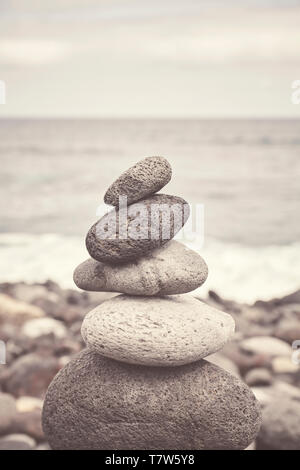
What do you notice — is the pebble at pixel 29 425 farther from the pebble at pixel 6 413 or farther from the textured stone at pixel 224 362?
the textured stone at pixel 224 362

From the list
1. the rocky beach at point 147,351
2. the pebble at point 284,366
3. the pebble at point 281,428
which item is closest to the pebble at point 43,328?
the pebble at point 284,366

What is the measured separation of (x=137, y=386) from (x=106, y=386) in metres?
0.18

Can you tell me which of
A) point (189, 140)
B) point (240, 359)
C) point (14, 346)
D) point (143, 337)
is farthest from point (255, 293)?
point (189, 140)

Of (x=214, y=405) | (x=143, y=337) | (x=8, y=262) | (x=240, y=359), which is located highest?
(x=143, y=337)

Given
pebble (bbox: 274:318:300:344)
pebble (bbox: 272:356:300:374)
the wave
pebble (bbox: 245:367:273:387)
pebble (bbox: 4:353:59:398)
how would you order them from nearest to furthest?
pebble (bbox: 4:353:59:398) < pebble (bbox: 245:367:273:387) < pebble (bbox: 272:356:300:374) < pebble (bbox: 274:318:300:344) < the wave

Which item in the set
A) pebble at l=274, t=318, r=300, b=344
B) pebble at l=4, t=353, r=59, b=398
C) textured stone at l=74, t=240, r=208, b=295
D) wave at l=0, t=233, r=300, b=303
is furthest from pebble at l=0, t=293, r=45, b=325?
textured stone at l=74, t=240, r=208, b=295

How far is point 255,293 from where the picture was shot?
7.87 meters

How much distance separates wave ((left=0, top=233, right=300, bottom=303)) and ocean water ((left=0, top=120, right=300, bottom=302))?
0.02 meters

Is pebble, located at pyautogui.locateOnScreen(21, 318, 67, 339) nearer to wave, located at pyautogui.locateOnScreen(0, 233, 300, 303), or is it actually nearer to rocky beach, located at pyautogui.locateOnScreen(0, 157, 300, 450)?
wave, located at pyautogui.locateOnScreen(0, 233, 300, 303)

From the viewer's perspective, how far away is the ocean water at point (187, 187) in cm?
900

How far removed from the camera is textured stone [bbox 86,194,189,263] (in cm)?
326

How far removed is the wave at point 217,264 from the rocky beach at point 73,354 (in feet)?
2.75

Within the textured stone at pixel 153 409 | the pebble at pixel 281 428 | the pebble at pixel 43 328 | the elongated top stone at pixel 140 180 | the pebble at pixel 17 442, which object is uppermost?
the elongated top stone at pixel 140 180
